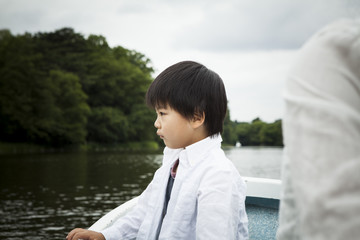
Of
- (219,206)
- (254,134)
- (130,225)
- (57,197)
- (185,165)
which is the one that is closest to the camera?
(219,206)

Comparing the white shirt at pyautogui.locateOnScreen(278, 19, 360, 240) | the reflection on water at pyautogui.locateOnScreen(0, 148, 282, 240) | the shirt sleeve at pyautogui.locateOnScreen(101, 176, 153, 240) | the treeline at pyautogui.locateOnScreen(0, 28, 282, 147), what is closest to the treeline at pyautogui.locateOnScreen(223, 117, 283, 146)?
the treeline at pyautogui.locateOnScreen(0, 28, 282, 147)

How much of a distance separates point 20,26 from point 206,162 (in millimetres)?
50666

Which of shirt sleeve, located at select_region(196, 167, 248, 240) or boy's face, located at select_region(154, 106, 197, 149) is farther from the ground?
boy's face, located at select_region(154, 106, 197, 149)

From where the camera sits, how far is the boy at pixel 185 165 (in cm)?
126

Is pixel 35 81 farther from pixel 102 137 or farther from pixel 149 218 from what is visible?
pixel 149 218

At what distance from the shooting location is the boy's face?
142 centimetres

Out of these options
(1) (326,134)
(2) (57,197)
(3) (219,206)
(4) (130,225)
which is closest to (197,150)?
(3) (219,206)

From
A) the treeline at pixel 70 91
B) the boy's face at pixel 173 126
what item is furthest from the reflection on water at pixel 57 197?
the treeline at pixel 70 91

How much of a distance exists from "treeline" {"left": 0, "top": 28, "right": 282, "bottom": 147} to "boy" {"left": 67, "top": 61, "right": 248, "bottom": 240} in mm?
30134

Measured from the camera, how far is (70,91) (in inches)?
1293

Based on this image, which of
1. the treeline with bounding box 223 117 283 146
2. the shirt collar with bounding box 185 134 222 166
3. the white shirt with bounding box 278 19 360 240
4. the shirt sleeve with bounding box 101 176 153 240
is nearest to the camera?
the white shirt with bounding box 278 19 360 240

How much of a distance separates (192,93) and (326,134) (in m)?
1.08

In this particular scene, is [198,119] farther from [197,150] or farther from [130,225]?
[130,225]

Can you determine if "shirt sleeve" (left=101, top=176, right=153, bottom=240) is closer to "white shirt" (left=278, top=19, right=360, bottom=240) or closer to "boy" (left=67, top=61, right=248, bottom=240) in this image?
"boy" (left=67, top=61, right=248, bottom=240)
